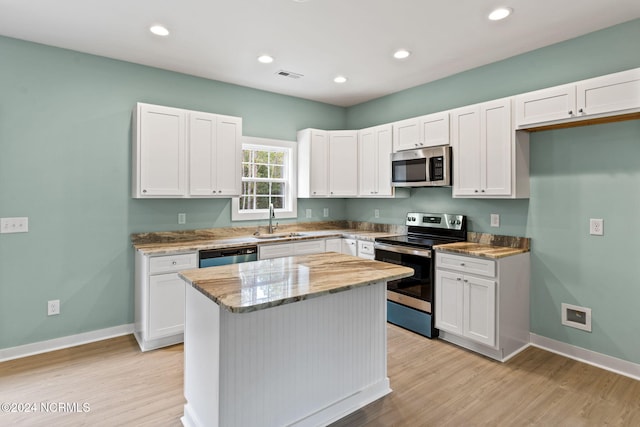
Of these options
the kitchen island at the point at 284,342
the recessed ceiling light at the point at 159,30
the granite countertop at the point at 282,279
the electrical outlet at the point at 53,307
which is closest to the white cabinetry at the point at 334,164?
the recessed ceiling light at the point at 159,30

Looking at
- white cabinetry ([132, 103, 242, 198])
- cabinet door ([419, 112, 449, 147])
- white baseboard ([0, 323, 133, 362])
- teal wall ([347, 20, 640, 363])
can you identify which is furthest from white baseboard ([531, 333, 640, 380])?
white baseboard ([0, 323, 133, 362])

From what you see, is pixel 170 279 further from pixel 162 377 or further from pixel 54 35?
pixel 54 35

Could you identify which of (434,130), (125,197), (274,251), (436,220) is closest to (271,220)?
(274,251)

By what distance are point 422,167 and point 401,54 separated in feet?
3.91

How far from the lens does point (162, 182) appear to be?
3373 mm

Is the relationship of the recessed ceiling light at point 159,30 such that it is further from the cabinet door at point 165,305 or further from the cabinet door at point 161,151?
the cabinet door at point 165,305

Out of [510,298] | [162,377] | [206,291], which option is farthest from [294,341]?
[510,298]

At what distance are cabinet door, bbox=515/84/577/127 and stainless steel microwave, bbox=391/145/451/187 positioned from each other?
754 millimetres

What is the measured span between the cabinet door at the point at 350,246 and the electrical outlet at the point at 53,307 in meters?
3.07

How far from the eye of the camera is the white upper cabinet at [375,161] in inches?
167

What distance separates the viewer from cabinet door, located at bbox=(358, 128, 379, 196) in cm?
442

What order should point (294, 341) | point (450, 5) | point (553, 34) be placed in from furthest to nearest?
1. point (553, 34)
2. point (450, 5)
3. point (294, 341)

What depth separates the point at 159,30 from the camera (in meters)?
2.82

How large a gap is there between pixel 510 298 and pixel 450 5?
2456mm
